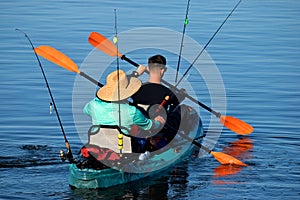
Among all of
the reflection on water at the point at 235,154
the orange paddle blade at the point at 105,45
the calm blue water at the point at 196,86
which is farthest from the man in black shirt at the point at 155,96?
the orange paddle blade at the point at 105,45

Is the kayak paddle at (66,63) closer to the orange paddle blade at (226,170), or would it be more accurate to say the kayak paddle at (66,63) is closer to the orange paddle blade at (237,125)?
the orange paddle blade at (226,170)

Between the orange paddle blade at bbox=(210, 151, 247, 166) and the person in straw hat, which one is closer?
the person in straw hat

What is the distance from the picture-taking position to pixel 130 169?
1072cm

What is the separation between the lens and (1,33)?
75.6 feet

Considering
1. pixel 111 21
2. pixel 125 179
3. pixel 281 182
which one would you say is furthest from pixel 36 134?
pixel 111 21

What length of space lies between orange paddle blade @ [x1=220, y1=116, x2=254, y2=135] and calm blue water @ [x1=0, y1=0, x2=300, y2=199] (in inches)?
5.5

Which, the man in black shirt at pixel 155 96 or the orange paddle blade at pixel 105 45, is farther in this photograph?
the orange paddle blade at pixel 105 45

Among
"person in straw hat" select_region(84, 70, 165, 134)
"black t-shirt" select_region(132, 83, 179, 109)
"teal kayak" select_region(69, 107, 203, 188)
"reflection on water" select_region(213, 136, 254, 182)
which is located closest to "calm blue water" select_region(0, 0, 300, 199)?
"reflection on water" select_region(213, 136, 254, 182)

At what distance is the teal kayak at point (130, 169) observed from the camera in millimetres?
10359

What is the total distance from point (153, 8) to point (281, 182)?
17563mm

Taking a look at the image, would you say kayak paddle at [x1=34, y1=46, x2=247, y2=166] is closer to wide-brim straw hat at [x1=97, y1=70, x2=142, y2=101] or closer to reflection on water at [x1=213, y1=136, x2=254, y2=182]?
reflection on water at [x1=213, y1=136, x2=254, y2=182]

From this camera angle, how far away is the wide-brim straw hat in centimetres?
1034

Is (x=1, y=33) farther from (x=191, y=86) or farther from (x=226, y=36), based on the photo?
(x=191, y=86)

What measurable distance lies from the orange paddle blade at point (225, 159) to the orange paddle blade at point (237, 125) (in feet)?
5.03
